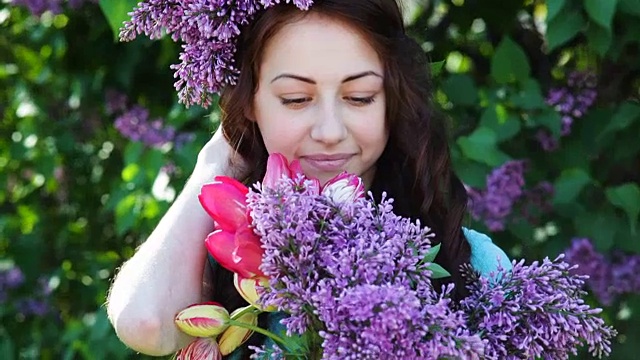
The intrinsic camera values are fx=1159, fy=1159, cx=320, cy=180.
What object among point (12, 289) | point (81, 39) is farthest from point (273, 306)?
point (12, 289)

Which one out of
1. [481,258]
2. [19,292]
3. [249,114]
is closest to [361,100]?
[249,114]

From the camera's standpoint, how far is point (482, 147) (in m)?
2.01

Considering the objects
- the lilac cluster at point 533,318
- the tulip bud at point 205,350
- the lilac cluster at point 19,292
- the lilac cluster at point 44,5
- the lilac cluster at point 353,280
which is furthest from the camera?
the lilac cluster at point 19,292

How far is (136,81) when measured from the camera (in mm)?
2469

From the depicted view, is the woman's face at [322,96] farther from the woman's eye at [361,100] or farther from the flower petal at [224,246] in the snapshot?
the flower petal at [224,246]

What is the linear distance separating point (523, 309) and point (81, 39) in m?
1.71

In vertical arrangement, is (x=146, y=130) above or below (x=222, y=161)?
below

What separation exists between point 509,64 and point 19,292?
4.26ft

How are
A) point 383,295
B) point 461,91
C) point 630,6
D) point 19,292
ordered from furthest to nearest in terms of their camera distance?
point 19,292
point 461,91
point 630,6
point 383,295

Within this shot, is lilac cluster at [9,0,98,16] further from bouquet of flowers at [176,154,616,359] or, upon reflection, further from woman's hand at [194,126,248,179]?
bouquet of flowers at [176,154,616,359]

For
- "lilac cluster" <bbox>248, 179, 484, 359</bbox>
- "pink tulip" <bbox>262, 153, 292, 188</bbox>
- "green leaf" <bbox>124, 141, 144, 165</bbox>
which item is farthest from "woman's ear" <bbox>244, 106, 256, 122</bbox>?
"green leaf" <bbox>124, 141, 144, 165</bbox>

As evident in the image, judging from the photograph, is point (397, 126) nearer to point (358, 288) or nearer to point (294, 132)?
point (294, 132)

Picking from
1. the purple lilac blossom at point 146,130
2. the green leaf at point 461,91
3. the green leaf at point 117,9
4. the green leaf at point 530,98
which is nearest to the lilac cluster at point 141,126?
the purple lilac blossom at point 146,130

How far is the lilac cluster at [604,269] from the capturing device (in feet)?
7.06
